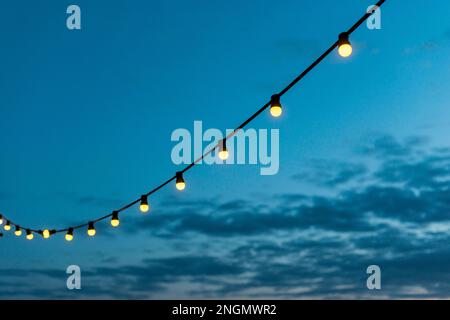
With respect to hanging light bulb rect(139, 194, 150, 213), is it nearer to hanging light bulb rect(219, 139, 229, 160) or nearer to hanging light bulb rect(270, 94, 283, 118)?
hanging light bulb rect(219, 139, 229, 160)

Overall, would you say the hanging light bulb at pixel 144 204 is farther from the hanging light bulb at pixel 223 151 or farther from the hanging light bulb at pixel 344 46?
the hanging light bulb at pixel 344 46

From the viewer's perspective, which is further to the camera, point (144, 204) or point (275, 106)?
point (144, 204)

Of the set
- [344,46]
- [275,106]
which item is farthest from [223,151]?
[344,46]

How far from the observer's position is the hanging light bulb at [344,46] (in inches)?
204

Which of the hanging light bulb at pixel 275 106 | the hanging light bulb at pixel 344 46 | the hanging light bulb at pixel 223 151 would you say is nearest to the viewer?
the hanging light bulb at pixel 344 46

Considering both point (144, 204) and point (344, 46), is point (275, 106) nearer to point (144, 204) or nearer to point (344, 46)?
point (344, 46)

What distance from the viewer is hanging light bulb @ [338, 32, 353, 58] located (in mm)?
5172

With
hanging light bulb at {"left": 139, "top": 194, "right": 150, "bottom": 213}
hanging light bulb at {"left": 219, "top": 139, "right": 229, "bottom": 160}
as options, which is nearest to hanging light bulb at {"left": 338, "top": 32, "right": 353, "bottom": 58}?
hanging light bulb at {"left": 219, "top": 139, "right": 229, "bottom": 160}

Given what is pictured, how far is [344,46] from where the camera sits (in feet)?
17.0

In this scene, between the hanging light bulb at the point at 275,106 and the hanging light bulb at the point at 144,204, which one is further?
the hanging light bulb at the point at 144,204

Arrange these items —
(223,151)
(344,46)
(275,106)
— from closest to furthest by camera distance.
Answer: (344,46), (275,106), (223,151)

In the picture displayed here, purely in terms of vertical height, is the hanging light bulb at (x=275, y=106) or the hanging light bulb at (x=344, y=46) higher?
the hanging light bulb at (x=344, y=46)

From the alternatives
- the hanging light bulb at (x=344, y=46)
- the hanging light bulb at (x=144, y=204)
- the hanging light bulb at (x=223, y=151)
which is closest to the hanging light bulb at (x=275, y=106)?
the hanging light bulb at (x=344, y=46)
